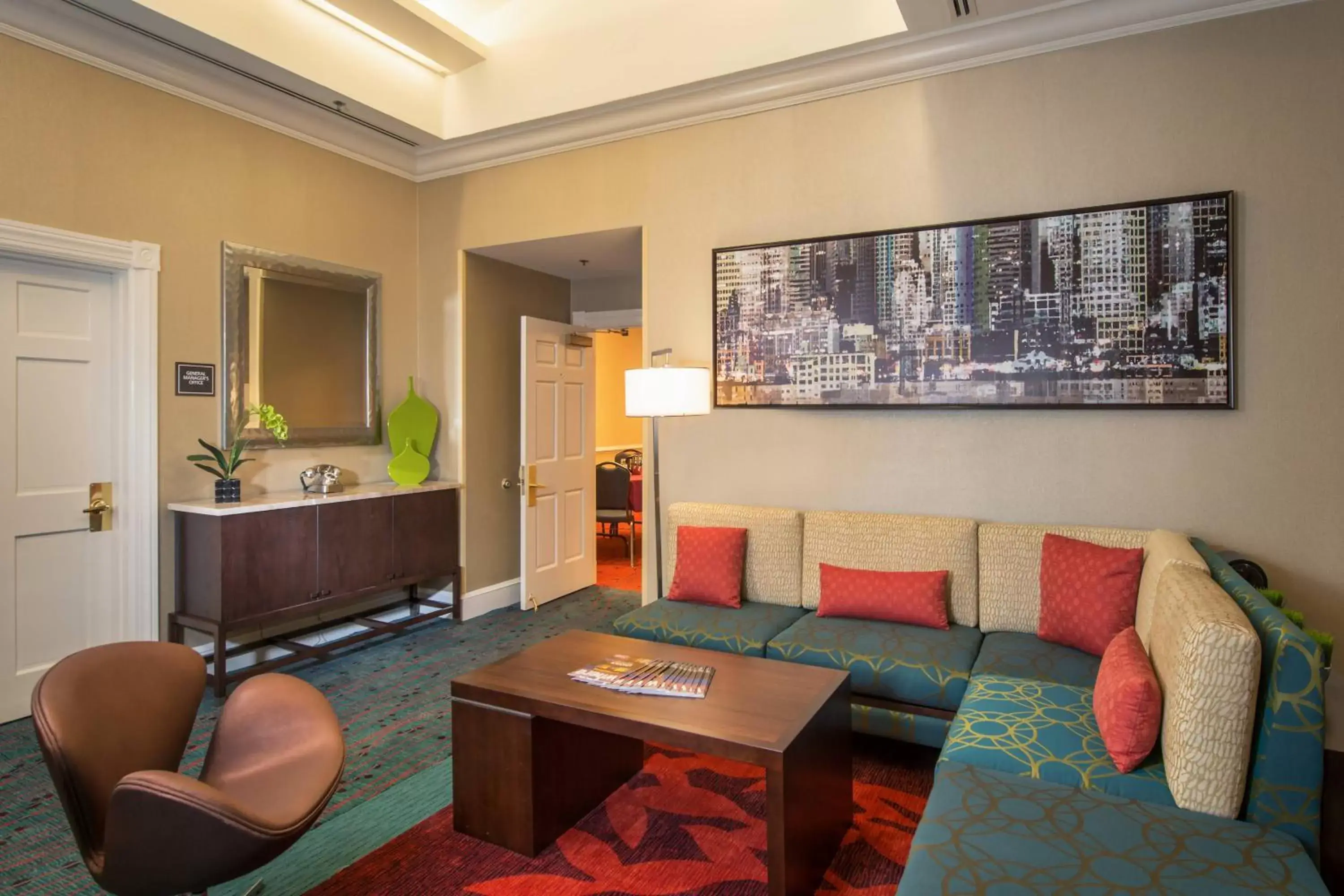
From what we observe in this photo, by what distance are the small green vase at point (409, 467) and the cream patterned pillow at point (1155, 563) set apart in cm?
386

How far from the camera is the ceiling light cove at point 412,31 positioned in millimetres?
3773

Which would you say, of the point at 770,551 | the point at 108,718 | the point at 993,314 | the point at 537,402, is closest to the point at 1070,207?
the point at 993,314

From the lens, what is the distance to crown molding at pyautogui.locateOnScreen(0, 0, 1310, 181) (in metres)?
3.13

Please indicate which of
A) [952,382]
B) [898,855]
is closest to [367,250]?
[952,382]

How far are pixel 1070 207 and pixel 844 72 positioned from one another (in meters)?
1.23

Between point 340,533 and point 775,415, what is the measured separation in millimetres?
2414

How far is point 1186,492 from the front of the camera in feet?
10.1

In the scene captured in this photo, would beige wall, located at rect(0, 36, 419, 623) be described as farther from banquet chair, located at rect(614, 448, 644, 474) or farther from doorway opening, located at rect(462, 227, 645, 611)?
banquet chair, located at rect(614, 448, 644, 474)

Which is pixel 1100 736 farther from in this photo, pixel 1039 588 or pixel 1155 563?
pixel 1039 588

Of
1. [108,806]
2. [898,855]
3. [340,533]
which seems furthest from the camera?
[340,533]

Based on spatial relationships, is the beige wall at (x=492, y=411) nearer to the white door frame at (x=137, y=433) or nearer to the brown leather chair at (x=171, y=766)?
the white door frame at (x=137, y=433)

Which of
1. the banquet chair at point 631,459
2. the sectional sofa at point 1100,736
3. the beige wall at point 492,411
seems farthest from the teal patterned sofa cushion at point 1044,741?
the banquet chair at point 631,459

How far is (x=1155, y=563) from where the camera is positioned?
2549 millimetres

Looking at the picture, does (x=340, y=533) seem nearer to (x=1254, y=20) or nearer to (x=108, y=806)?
(x=108, y=806)
